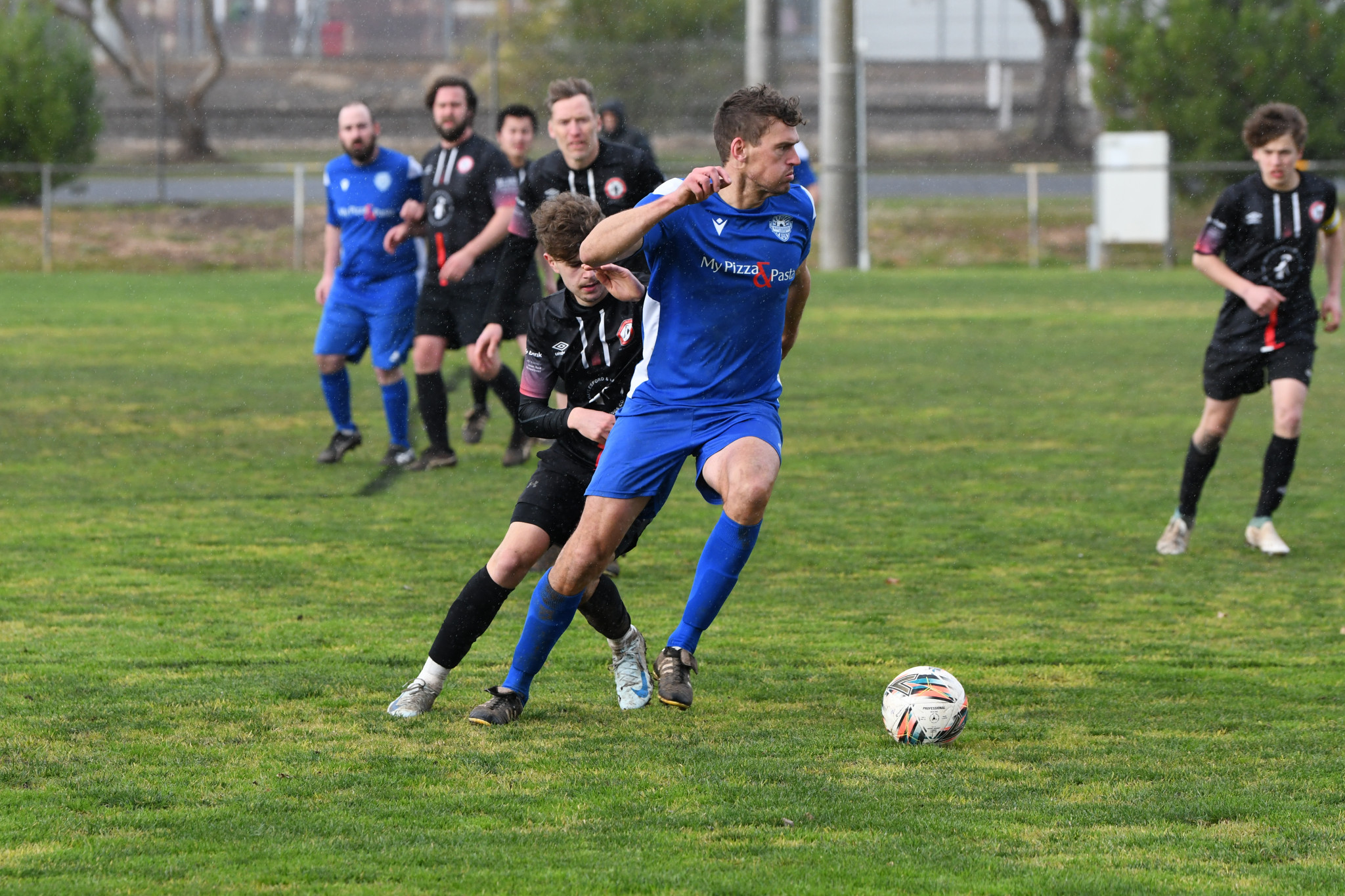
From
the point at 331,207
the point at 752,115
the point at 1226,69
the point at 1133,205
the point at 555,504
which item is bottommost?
the point at 555,504

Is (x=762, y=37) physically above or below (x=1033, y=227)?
above

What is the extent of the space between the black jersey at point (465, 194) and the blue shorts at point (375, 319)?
0.35m

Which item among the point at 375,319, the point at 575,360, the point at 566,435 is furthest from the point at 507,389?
the point at 566,435

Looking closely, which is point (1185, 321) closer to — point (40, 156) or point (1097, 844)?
point (1097, 844)

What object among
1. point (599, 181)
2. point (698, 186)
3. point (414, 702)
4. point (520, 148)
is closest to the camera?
point (698, 186)

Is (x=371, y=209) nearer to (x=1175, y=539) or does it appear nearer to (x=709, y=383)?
(x=1175, y=539)

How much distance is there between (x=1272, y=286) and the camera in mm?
7664

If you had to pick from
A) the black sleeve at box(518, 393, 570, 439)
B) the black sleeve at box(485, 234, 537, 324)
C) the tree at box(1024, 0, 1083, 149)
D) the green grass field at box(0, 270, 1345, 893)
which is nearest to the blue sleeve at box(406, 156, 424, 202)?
the green grass field at box(0, 270, 1345, 893)

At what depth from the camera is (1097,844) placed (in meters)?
3.95

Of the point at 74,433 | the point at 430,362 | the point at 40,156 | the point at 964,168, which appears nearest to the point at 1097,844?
the point at 430,362

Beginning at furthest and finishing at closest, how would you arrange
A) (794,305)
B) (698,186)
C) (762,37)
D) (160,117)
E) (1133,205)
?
(160,117) → (1133,205) → (762,37) → (794,305) → (698,186)

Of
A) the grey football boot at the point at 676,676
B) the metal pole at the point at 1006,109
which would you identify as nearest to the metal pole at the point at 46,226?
the metal pole at the point at 1006,109

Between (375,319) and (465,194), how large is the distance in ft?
3.00

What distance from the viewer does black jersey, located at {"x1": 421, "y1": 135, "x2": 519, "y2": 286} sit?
972 cm
